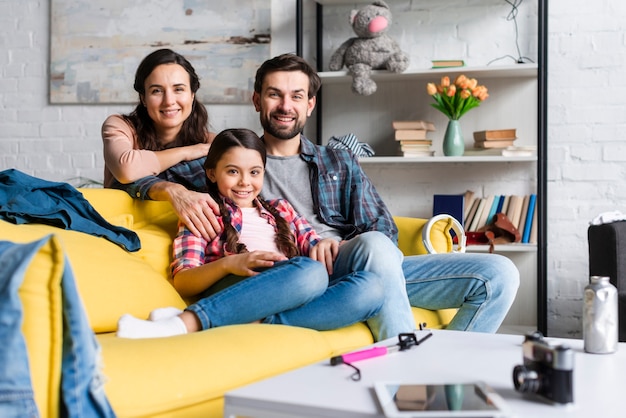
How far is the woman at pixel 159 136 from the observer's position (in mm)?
2502

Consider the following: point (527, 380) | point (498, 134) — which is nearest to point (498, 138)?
point (498, 134)

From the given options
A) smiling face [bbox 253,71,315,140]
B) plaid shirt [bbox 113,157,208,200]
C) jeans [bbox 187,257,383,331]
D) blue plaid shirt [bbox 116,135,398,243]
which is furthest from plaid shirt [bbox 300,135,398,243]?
jeans [bbox 187,257,383,331]

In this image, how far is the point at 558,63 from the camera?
393cm

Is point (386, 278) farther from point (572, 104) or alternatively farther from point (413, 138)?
point (572, 104)

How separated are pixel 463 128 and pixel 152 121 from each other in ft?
6.03

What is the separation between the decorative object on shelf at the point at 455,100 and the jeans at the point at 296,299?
1.84 meters

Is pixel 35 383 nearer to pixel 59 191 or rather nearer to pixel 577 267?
pixel 59 191

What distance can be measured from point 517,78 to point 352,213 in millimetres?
1720

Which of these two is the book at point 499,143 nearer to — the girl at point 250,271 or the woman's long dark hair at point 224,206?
the girl at point 250,271

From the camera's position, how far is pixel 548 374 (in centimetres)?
117

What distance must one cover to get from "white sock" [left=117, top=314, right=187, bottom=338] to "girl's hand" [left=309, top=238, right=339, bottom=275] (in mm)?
560

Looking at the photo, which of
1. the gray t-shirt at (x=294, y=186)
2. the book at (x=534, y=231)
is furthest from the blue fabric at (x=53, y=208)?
the book at (x=534, y=231)

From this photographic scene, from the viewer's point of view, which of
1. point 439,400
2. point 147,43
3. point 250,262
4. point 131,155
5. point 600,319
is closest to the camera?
point 439,400

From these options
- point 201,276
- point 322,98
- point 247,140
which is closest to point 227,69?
point 322,98
